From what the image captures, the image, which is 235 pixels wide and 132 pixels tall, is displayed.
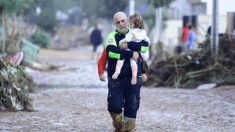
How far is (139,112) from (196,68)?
7603 mm

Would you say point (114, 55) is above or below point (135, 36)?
below

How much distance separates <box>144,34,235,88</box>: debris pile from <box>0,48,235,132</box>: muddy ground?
112 cm

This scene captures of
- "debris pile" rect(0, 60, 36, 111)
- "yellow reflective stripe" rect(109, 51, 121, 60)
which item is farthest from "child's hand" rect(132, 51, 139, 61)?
"debris pile" rect(0, 60, 36, 111)

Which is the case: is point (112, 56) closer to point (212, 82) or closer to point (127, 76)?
point (127, 76)

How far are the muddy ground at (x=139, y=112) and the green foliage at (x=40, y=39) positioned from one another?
27881mm

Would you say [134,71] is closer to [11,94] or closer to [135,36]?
[135,36]

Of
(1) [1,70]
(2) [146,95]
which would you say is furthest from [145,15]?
(1) [1,70]

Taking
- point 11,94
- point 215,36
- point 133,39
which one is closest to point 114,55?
point 133,39

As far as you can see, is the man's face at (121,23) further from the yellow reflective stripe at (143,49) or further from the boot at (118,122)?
the boot at (118,122)

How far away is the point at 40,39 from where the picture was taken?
48.3 metres

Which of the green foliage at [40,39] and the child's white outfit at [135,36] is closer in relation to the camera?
the child's white outfit at [135,36]

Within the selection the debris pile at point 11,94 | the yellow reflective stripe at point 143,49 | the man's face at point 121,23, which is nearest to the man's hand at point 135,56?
the yellow reflective stripe at point 143,49

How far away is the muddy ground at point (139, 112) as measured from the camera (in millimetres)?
10883

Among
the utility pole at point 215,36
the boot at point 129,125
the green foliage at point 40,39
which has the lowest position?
the green foliage at point 40,39
